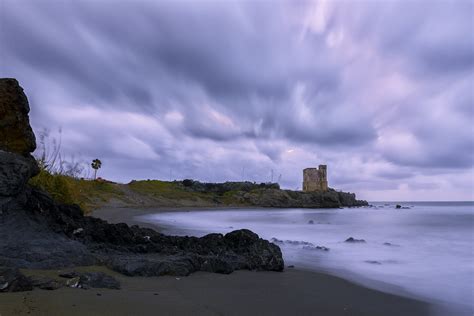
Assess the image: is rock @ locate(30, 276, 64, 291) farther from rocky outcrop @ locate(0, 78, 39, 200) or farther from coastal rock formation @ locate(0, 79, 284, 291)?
rocky outcrop @ locate(0, 78, 39, 200)

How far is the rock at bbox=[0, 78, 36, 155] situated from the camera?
6.60 metres

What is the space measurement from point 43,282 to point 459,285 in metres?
7.92

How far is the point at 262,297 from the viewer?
517cm

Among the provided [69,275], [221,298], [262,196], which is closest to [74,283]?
[69,275]

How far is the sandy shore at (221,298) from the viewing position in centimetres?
360

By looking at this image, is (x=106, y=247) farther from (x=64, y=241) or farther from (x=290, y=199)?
(x=290, y=199)

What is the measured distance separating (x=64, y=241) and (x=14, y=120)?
241 cm

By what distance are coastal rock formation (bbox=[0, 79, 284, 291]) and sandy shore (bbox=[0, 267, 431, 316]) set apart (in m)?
0.26

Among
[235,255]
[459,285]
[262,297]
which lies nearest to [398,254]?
[459,285]

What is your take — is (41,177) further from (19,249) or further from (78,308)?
(78,308)

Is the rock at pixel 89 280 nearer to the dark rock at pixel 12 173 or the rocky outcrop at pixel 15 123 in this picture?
the dark rock at pixel 12 173

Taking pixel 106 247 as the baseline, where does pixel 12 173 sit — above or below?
above

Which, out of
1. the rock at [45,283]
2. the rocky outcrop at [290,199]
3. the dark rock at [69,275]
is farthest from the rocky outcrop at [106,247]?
the rocky outcrop at [290,199]

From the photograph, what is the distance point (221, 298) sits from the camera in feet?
16.0
